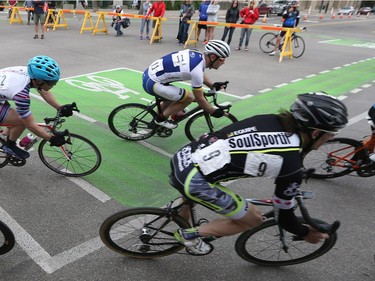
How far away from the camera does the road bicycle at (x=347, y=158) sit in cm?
435

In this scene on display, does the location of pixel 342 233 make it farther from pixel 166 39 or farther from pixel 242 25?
pixel 166 39

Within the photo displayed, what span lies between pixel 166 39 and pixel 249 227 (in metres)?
14.9

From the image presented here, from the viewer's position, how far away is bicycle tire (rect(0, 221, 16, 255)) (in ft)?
9.40

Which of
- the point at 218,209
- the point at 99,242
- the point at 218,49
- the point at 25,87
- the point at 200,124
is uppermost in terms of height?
the point at 218,49

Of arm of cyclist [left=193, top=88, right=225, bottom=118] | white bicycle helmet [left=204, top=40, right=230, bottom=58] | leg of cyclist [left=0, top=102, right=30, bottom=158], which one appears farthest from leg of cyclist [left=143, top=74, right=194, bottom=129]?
leg of cyclist [left=0, top=102, right=30, bottom=158]

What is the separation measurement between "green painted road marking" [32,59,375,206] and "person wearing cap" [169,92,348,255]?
1642 millimetres

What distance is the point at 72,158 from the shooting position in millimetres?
4543

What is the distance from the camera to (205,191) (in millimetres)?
2430

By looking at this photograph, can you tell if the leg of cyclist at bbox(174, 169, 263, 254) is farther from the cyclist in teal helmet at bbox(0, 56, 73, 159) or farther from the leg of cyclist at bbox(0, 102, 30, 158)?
the leg of cyclist at bbox(0, 102, 30, 158)

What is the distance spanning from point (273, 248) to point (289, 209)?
0.92 m

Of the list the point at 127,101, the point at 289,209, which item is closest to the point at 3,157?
the point at 127,101

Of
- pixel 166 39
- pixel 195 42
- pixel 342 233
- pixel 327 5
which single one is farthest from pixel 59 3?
pixel 327 5

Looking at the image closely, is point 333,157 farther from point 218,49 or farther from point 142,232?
point 142,232

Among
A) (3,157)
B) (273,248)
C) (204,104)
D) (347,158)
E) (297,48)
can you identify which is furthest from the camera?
(297,48)
